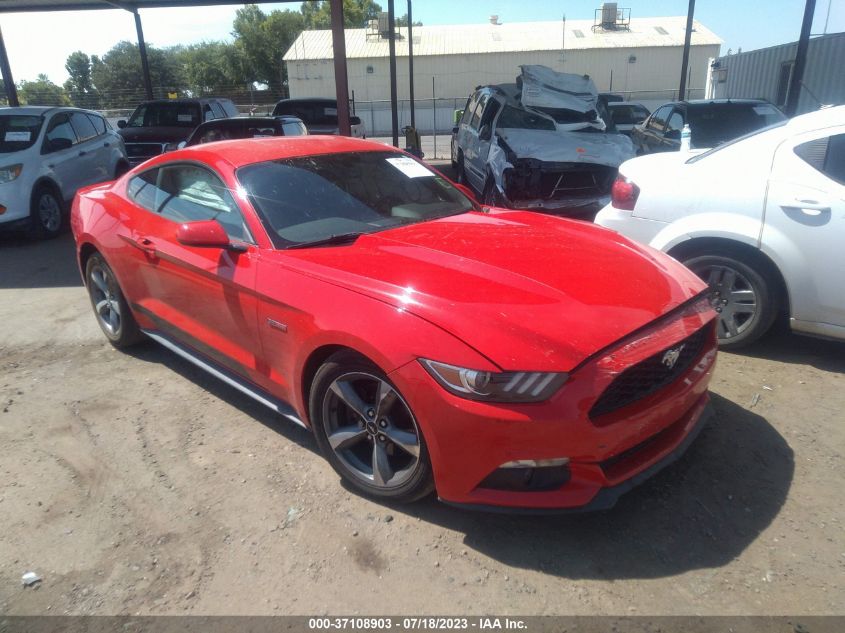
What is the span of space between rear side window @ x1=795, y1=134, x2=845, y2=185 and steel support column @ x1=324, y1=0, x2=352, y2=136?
7.33m

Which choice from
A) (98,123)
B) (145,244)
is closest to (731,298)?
(145,244)

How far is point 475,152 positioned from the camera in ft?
29.9

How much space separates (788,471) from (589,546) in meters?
1.20

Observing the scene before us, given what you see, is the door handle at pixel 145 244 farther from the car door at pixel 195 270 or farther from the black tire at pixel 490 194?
the black tire at pixel 490 194

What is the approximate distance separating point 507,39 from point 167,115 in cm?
3699

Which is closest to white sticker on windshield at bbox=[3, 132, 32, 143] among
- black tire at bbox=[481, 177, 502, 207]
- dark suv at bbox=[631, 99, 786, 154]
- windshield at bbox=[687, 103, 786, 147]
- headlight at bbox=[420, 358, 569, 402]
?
black tire at bbox=[481, 177, 502, 207]

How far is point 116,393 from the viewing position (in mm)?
4062

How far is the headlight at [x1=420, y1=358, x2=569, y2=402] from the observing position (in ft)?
7.37

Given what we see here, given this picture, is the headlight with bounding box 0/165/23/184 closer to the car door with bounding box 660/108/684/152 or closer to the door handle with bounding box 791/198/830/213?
the door handle with bounding box 791/198/830/213

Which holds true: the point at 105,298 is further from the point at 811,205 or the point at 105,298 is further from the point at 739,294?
the point at 811,205

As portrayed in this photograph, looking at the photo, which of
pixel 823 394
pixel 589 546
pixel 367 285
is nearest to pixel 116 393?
pixel 367 285

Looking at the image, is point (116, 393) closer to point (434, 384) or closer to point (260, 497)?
point (260, 497)

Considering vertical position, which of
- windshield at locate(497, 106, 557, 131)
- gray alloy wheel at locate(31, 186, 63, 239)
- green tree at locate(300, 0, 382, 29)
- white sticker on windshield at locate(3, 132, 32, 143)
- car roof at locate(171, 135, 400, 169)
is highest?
green tree at locate(300, 0, 382, 29)

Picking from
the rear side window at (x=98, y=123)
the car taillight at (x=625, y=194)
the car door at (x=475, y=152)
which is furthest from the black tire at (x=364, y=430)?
the rear side window at (x=98, y=123)
